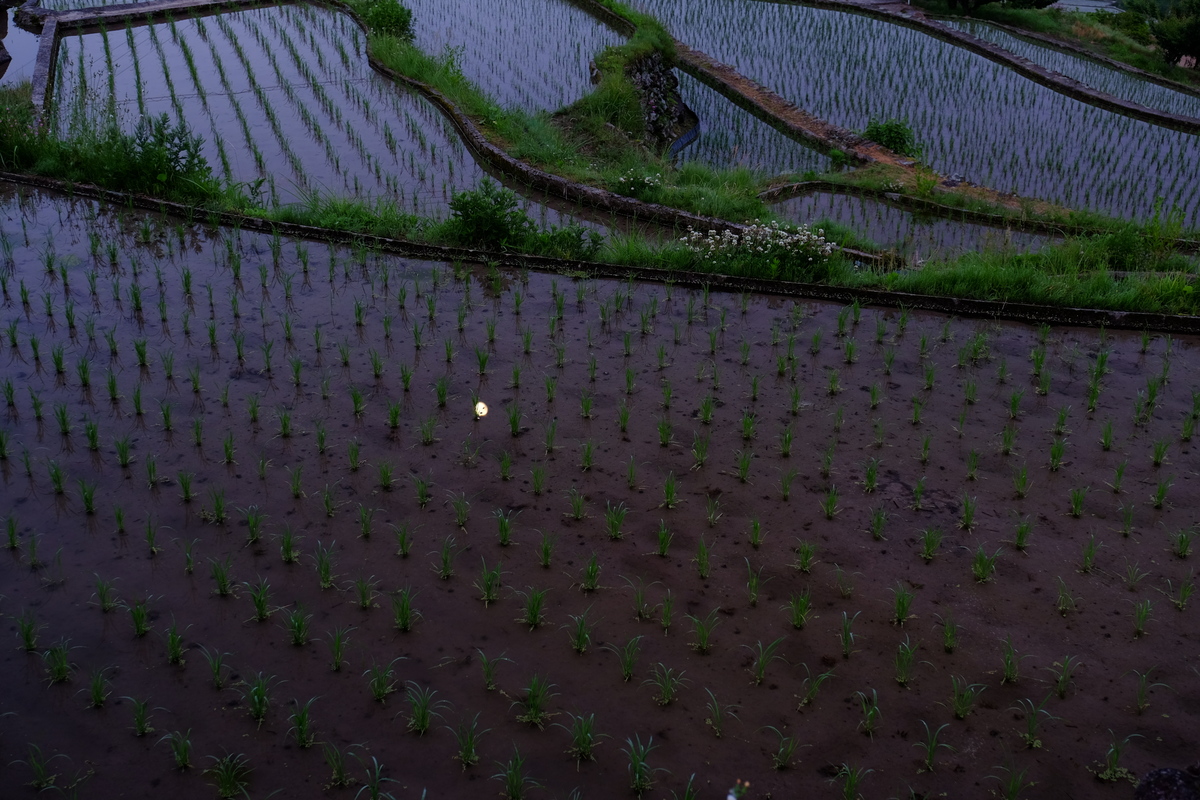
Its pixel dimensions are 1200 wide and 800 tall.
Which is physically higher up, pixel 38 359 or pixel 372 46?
pixel 372 46

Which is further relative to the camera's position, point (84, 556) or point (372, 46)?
point (372, 46)

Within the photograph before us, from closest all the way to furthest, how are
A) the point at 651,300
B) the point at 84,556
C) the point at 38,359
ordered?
the point at 84,556
the point at 38,359
the point at 651,300

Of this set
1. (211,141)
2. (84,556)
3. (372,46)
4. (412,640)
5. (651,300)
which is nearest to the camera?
(412,640)

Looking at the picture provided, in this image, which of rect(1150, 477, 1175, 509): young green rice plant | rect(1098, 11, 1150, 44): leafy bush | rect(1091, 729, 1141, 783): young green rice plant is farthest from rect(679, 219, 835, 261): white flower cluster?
rect(1098, 11, 1150, 44): leafy bush

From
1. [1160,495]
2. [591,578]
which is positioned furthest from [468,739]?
[1160,495]

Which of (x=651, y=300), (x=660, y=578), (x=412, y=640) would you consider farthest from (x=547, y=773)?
(x=651, y=300)

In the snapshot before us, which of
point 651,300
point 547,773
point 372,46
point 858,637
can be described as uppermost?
point 372,46

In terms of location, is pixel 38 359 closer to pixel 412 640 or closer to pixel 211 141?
pixel 412 640
